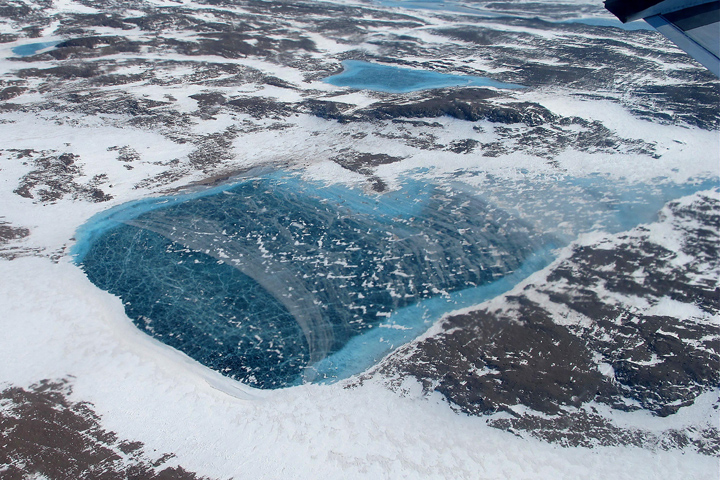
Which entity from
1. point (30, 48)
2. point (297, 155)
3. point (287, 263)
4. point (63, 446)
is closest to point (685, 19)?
point (63, 446)

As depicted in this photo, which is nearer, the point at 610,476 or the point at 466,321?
the point at 610,476

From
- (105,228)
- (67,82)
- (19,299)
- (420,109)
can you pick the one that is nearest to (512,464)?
(19,299)

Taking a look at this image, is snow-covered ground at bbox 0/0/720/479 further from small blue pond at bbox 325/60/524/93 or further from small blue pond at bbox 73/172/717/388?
small blue pond at bbox 325/60/524/93

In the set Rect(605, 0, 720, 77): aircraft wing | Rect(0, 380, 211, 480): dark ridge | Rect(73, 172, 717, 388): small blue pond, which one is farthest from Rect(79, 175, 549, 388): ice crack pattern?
Rect(605, 0, 720, 77): aircraft wing

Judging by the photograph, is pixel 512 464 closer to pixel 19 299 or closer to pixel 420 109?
pixel 19 299

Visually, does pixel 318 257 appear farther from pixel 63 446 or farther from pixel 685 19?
pixel 685 19

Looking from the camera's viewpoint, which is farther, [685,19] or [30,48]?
[30,48]

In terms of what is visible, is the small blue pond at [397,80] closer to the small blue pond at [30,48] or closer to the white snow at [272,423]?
the small blue pond at [30,48]
